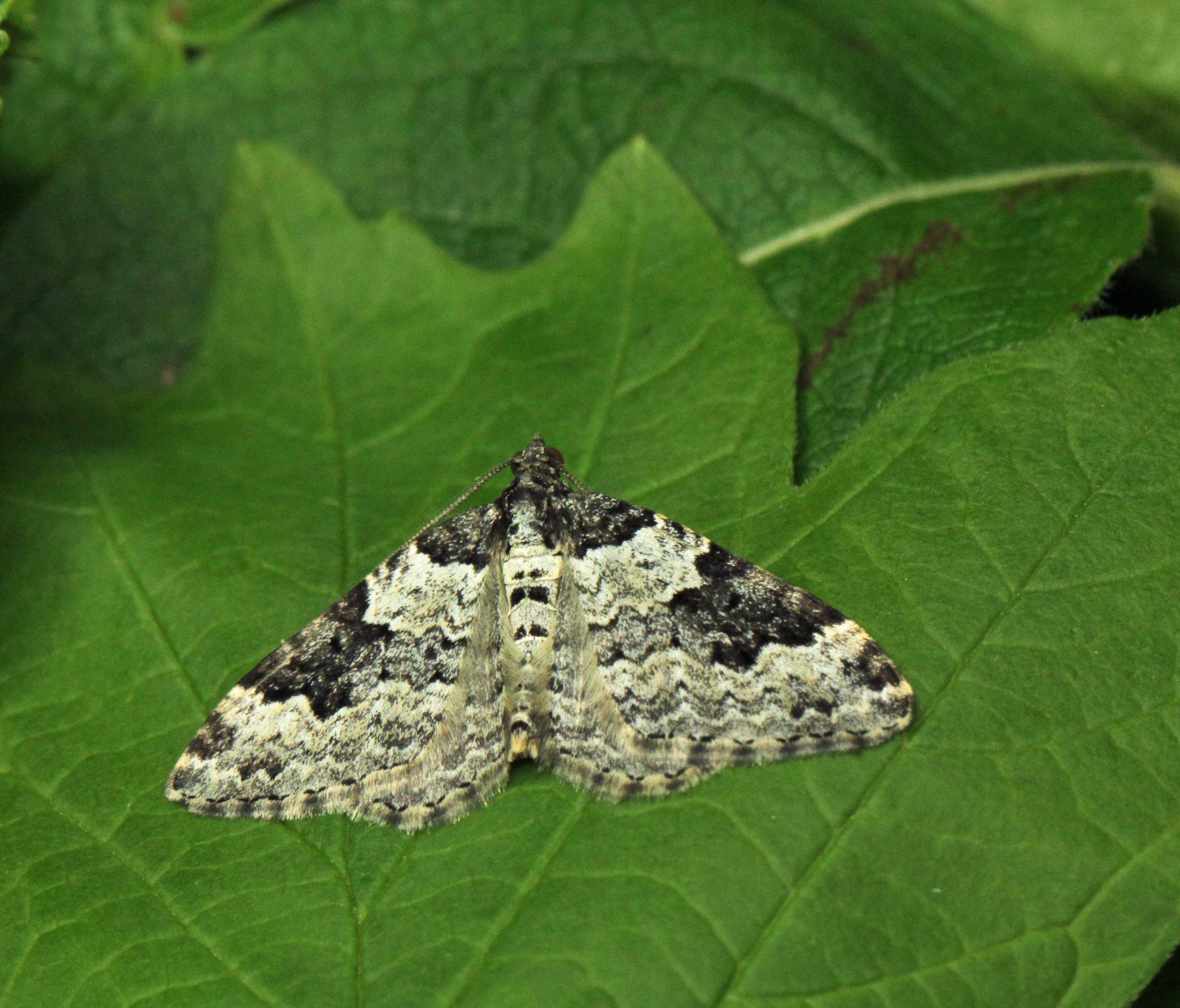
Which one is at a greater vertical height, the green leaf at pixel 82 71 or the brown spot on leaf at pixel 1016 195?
the brown spot on leaf at pixel 1016 195

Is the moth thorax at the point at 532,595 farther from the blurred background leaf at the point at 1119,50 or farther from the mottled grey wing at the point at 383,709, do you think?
the blurred background leaf at the point at 1119,50

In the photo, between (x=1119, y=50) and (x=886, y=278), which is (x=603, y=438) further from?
(x=1119, y=50)

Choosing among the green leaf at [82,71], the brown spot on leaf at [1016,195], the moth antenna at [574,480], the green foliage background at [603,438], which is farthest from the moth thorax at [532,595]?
the green leaf at [82,71]

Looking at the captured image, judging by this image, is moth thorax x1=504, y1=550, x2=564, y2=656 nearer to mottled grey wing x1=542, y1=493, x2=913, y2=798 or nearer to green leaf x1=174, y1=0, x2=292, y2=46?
mottled grey wing x1=542, y1=493, x2=913, y2=798

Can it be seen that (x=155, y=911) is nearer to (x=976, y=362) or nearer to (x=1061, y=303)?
(x=976, y=362)

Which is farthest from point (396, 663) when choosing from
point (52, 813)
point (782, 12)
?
point (782, 12)

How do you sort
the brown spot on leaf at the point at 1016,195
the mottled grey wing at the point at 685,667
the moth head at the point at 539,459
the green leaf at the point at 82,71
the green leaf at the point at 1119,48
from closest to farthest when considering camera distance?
the mottled grey wing at the point at 685,667, the moth head at the point at 539,459, the brown spot on leaf at the point at 1016,195, the green leaf at the point at 1119,48, the green leaf at the point at 82,71

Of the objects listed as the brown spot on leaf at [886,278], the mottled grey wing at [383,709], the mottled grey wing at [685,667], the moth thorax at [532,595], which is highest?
the brown spot on leaf at [886,278]

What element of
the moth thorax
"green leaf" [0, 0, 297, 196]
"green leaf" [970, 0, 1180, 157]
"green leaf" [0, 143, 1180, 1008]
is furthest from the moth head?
"green leaf" [970, 0, 1180, 157]
